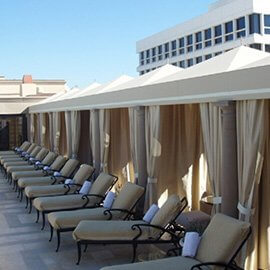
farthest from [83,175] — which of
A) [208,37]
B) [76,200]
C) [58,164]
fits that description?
[208,37]

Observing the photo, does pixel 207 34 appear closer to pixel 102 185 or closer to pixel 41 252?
pixel 102 185

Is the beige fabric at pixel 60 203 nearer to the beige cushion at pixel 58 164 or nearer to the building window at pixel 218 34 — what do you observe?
the beige cushion at pixel 58 164

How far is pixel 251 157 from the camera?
5195 mm

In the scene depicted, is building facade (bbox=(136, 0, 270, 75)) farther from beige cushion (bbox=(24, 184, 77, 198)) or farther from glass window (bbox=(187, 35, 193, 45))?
beige cushion (bbox=(24, 184, 77, 198))

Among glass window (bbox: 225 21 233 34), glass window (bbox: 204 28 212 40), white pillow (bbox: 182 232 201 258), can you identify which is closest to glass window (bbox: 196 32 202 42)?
glass window (bbox: 204 28 212 40)

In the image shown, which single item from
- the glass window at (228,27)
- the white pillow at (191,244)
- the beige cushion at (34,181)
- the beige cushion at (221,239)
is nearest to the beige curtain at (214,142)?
the beige cushion at (221,239)

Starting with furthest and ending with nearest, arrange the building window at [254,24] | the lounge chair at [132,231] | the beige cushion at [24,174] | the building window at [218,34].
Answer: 1. the building window at [218,34]
2. the building window at [254,24]
3. the beige cushion at [24,174]
4. the lounge chair at [132,231]

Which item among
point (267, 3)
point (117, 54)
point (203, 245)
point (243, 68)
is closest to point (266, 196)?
point (203, 245)

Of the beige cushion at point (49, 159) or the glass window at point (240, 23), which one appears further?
the glass window at point (240, 23)

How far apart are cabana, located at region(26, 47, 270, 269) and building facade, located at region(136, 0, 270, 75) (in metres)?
32.4

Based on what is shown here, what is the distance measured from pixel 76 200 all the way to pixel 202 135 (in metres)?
2.38

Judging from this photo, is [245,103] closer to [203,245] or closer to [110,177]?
[203,245]

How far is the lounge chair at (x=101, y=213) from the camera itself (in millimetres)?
6797

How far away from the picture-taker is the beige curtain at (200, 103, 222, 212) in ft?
19.5
